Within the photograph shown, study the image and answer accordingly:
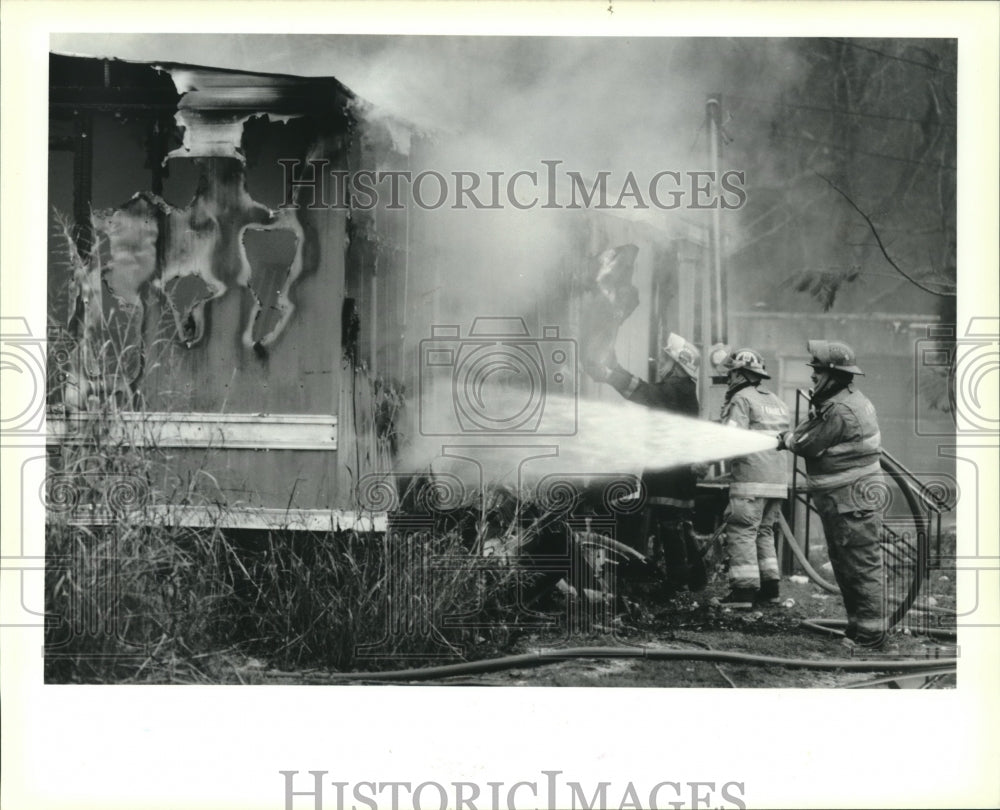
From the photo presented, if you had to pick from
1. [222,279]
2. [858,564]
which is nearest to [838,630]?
[858,564]

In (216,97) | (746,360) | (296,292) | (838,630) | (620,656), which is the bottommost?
(620,656)

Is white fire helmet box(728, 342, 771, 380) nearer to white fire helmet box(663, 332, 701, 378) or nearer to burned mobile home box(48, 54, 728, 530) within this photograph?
white fire helmet box(663, 332, 701, 378)

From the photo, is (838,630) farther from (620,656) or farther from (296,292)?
(296,292)

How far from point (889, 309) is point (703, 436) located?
1002mm

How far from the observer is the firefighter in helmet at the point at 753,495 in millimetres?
5258

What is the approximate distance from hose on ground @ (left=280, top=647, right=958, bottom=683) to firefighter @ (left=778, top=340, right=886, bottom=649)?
11cm

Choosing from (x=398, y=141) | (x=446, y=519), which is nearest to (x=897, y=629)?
(x=446, y=519)

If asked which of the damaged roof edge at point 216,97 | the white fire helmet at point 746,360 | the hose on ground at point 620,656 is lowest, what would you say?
the hose on ground at point 620,656

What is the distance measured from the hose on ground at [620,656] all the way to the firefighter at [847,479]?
11 cm

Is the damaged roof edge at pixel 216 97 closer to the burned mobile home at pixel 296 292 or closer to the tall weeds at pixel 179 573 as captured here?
the burned mobile home at pixel 296 292

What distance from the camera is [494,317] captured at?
5180 mm

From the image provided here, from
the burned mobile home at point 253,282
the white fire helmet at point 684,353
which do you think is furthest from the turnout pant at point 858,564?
the burned mobile home at point 253,282

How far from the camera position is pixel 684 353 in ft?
17.2

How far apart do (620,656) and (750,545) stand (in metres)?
0.77
